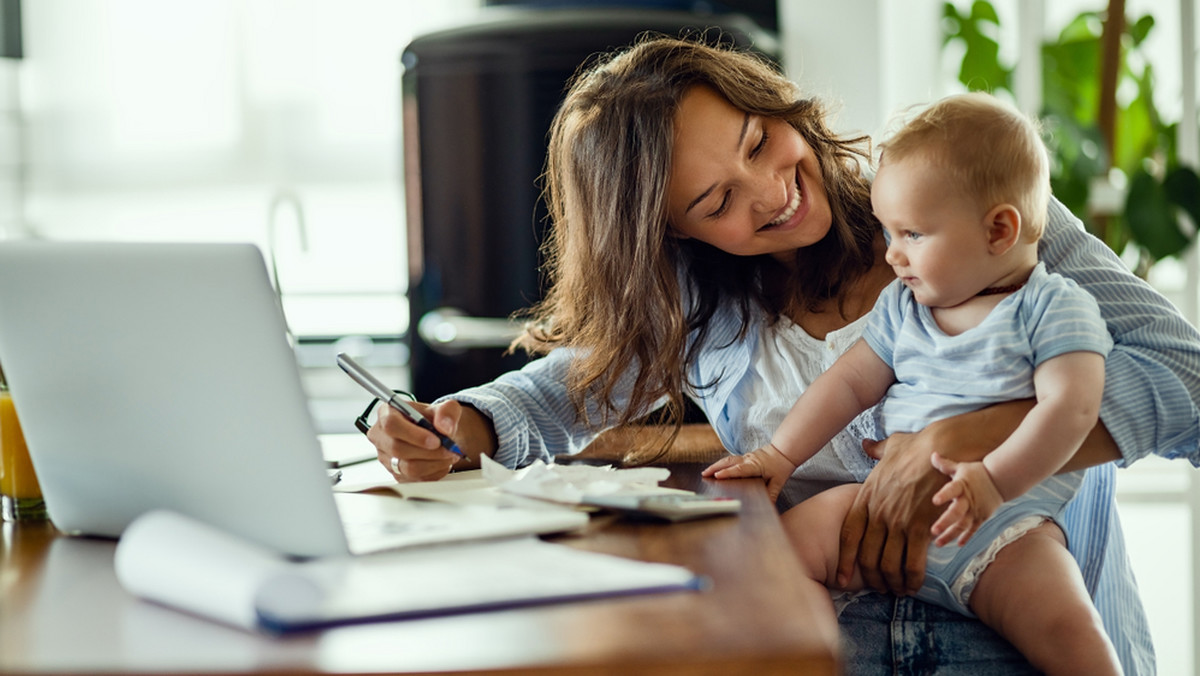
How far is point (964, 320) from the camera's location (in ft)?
3.92

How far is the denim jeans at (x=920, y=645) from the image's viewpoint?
3.77 feet

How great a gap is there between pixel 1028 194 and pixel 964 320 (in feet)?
0.50

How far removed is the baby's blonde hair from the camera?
44.9 inches

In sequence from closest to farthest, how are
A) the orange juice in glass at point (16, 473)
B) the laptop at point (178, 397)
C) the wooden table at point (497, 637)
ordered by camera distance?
the wooden table at point (497, 637) → the laptop at point (178, 397) → the orange juice in glass at point (16, 473)

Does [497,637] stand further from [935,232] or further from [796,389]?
[796,389]

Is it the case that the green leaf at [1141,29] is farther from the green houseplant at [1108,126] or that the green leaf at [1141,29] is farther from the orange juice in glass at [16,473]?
the orange juice in glass at [16,473]

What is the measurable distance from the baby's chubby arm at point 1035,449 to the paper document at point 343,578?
0.43 m

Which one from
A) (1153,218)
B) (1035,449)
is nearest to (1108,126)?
(1153,218)

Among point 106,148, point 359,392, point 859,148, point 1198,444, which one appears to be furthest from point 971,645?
point 106,148

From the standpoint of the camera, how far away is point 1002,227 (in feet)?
3.79

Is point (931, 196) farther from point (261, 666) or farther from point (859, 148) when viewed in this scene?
point (261, 666)

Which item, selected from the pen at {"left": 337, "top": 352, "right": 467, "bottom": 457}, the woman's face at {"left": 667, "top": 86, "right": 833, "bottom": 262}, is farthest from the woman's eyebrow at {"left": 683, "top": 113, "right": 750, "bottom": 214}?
the pen at {"left": 337, "top": 352, "right": 467, "bottom": 457}

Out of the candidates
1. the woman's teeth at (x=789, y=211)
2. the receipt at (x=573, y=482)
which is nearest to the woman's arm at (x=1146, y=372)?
the woman's teeth at (x=789, y=211)

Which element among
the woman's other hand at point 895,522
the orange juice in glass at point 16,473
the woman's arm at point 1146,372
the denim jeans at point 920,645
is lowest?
the denim jeans at point 920,645
